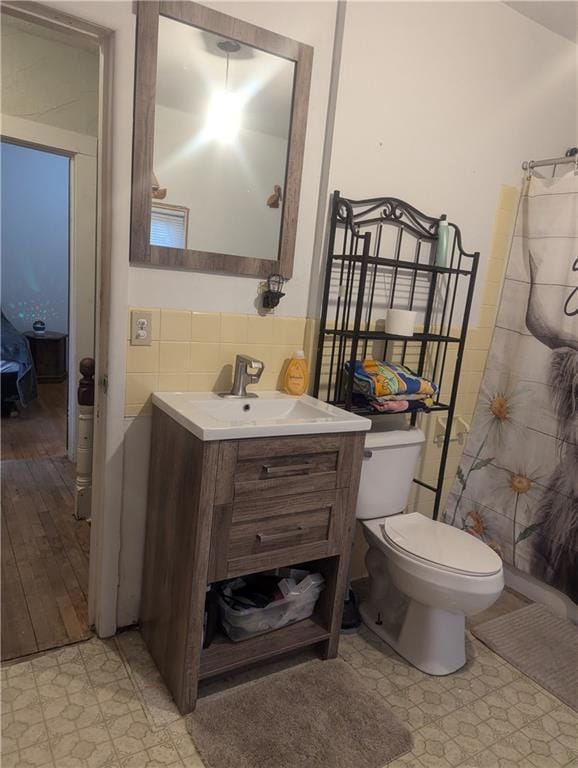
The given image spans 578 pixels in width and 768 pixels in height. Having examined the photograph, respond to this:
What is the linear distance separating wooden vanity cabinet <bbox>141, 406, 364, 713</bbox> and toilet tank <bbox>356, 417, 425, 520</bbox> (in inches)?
9.6

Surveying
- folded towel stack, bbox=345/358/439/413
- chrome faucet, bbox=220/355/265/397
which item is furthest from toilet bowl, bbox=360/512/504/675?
chrome faucet, bbox=220/355/265/397

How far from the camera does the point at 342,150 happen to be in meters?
1.87

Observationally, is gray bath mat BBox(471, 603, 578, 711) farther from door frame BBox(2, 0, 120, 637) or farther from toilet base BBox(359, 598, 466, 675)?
door frame BBox(2, 0, 120, 637)

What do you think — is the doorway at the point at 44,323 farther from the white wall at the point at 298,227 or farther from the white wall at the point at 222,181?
the white wall at the point at 298,227

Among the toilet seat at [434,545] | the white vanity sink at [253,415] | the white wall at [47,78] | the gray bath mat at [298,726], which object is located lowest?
the gray bath mat at [298,726]

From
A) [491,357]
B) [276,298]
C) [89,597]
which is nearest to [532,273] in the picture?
[491,357]

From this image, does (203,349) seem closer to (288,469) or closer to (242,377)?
(242,377)

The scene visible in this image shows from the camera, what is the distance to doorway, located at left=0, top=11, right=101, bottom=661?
201cm

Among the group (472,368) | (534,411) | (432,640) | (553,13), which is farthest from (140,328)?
(553,13)

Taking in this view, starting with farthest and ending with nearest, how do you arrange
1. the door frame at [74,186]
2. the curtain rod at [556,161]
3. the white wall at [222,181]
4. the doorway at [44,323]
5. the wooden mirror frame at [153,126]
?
1. the door frame at [74,186]
2. the curtain rod at [556,161]
3. the doorway at [44,323]
4. the white wall at [222,181]
5. the wooden mirror frame at [153,126]

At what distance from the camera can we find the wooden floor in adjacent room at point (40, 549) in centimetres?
182

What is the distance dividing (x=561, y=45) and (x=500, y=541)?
225 cm

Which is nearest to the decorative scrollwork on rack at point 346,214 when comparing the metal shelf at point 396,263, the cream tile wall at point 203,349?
the metal shelf at point 396,263

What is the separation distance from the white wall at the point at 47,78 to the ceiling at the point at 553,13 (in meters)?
2.03
